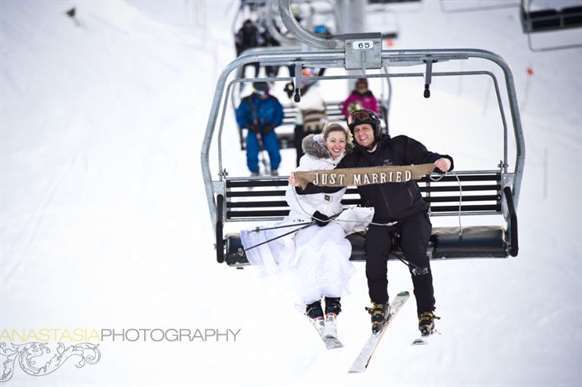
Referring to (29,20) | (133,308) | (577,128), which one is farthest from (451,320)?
(29,20)

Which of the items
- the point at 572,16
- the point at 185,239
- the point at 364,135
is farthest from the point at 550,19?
the point at 364,135

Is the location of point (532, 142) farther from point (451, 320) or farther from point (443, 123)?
point (451, 320)

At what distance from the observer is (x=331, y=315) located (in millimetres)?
5609

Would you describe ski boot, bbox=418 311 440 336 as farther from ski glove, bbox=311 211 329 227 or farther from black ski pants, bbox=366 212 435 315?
ski glove, bbox=311 211 329 227

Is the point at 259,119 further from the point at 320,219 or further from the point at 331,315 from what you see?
the point at 331,315

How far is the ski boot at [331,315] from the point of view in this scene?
5.56m

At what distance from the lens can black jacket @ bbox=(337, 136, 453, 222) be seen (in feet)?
18.5

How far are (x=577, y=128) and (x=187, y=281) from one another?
25.2 feet

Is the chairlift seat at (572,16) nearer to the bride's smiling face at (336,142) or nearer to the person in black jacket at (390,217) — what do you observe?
the person in black jacket at (390,217)

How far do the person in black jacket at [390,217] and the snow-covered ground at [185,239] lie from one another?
675 mm

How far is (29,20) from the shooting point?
18203 mm

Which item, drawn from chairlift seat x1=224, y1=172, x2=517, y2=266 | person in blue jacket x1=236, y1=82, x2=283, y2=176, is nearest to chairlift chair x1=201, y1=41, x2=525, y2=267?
chairlift seat x1=224, y1=172, x2=517, y2=266

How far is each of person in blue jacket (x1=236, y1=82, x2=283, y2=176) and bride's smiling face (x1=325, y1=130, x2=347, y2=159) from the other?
144 inches

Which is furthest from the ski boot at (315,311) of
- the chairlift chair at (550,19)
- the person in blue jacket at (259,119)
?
the chairlift chair at (550,19)
